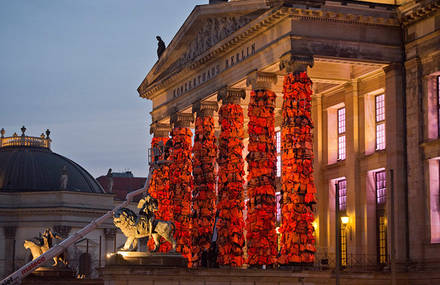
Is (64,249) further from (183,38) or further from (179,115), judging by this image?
(183,38)

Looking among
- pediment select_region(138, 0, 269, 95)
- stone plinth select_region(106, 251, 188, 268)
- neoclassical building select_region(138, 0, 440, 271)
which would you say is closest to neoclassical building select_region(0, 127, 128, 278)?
pediment select_region(138, 0, 269, 95)

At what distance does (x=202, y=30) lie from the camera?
63.1 m

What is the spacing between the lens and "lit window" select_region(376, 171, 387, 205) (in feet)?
178

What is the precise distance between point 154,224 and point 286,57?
1101cm

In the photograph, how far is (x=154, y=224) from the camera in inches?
1916

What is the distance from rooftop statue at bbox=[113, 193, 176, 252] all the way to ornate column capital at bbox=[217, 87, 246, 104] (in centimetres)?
1204

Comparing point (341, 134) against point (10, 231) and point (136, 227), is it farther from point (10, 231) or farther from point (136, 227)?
point (10, 231)

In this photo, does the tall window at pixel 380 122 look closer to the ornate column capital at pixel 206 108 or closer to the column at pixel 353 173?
the column at pixel 353 173

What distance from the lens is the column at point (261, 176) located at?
52.1 m

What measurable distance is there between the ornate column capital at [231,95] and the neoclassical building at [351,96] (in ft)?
0.22

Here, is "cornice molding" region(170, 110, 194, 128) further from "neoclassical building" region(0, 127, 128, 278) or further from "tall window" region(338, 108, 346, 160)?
"neoclassical building" region(0, 127, 128, 278)

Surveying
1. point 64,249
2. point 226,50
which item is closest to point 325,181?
point 226,50

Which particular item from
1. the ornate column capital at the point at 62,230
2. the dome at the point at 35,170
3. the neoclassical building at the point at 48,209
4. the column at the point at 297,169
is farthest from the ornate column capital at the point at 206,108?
the dome at the point at 35,170

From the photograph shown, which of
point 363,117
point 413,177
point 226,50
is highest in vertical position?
point 226,50
